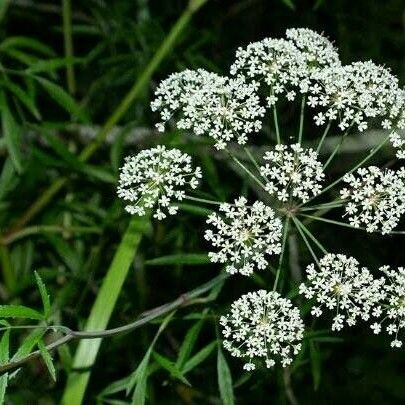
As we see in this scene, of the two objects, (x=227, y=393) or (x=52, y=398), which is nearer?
(x=227, y=393)

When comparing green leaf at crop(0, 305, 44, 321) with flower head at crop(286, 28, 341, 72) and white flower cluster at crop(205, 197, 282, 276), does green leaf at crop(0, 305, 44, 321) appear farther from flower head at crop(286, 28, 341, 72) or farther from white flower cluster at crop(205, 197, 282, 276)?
flower head at crop(286, 28, 341, 72)

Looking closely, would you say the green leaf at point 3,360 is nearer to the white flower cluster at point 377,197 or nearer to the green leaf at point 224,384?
the green leaf at point 224,384

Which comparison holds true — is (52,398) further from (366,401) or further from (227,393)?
(366,401)

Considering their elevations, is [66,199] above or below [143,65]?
below

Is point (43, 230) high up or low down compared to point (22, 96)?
down

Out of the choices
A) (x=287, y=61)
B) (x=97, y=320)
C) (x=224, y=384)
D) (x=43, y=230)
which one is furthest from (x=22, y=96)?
(x=224, y=384)

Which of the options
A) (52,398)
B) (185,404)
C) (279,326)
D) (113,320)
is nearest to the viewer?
(279,326)

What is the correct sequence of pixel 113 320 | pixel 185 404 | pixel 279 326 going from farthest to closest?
pixel 185 404 < pixel 113 320 < pixel 279 326

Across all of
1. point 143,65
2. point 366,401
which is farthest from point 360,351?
point 143,65

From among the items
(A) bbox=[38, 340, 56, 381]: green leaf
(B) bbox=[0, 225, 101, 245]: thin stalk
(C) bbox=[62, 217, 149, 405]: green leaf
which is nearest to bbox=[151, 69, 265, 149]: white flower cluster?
(C) bbox=[62, 217, 149, 405]: green leaf

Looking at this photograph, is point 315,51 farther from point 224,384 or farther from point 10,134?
point 10,134
